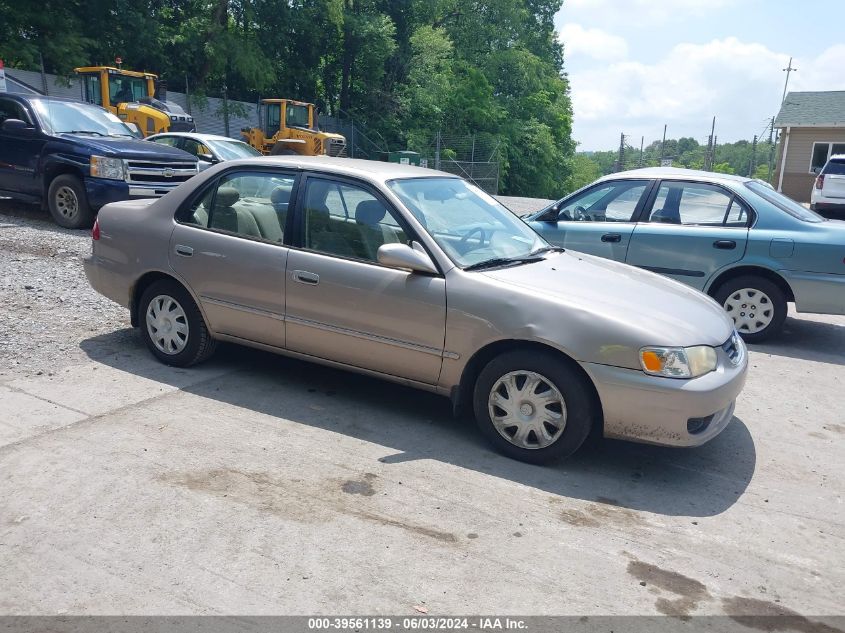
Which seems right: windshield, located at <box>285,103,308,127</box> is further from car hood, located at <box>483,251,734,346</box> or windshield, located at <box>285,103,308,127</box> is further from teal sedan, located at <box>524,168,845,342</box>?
car hood, located at <box>483,251,734,346</box>

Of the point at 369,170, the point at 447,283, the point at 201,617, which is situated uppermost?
the point at 369,170

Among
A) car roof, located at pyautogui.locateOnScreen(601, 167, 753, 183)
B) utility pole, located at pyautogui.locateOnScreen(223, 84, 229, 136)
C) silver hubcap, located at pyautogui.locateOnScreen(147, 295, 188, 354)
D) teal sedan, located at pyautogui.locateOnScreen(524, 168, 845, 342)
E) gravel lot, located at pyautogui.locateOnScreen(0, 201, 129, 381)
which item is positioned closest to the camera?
silver hubcap, located at pyautogui.locateOnScreen(147, 295, 188, 354)

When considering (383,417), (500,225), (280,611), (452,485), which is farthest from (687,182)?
(280,611)

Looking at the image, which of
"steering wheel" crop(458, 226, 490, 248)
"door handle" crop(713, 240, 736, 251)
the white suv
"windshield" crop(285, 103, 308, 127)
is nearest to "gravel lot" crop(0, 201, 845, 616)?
"steering wheel" crop(458, 226, 490, 248)

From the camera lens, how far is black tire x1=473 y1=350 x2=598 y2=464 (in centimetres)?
412

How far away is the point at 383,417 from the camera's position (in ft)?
16.2

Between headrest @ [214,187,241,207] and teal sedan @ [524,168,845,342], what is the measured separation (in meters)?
3.76

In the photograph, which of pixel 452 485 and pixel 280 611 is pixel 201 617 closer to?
pixel 280 611

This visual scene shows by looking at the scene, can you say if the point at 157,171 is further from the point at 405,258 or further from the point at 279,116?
the point at 279,116

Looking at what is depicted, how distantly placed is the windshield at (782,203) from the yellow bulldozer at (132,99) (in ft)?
52.3

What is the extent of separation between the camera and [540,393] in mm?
4227

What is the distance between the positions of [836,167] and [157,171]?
1820 centimetres

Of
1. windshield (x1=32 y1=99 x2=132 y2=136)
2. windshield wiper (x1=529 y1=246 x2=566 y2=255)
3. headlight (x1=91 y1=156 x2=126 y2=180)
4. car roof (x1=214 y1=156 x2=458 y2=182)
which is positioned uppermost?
windshield (x1=32 y1=99 x2=132 y2=136)

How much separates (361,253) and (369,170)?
0.64m
